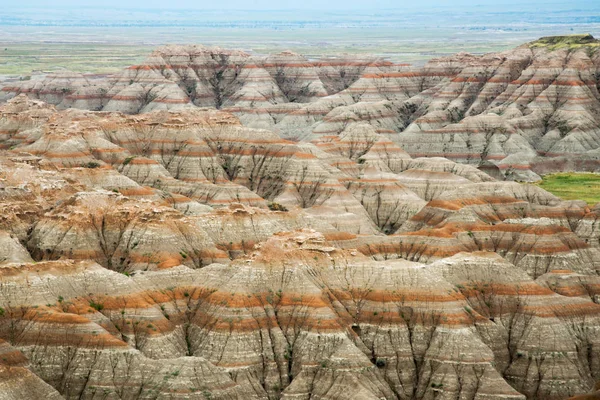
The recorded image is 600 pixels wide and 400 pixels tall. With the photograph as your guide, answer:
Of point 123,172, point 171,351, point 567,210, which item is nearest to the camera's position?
point 171,351

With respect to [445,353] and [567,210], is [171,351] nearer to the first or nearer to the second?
[445,353]

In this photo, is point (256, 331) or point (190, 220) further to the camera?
point (190, 220)

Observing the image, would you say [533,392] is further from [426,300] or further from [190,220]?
[190,220]

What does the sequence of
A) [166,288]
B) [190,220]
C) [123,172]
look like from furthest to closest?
[123,172] → [190,220] → [166,288]

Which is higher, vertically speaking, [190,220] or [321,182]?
[190,220]

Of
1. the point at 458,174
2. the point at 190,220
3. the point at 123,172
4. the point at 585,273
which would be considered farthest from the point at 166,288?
the point at 458,174

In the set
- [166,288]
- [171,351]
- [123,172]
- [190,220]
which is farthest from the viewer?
[123,172]

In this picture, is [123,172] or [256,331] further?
[123,172]

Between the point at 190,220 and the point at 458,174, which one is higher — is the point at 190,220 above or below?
above

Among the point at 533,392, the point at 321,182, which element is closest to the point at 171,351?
the point at 533,392

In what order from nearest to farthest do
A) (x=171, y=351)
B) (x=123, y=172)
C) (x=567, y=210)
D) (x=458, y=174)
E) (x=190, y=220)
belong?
(x=171, y=351), (x=190, y=220), (x=567, y=210), (x=123, y=172), (x=458, y=174)
